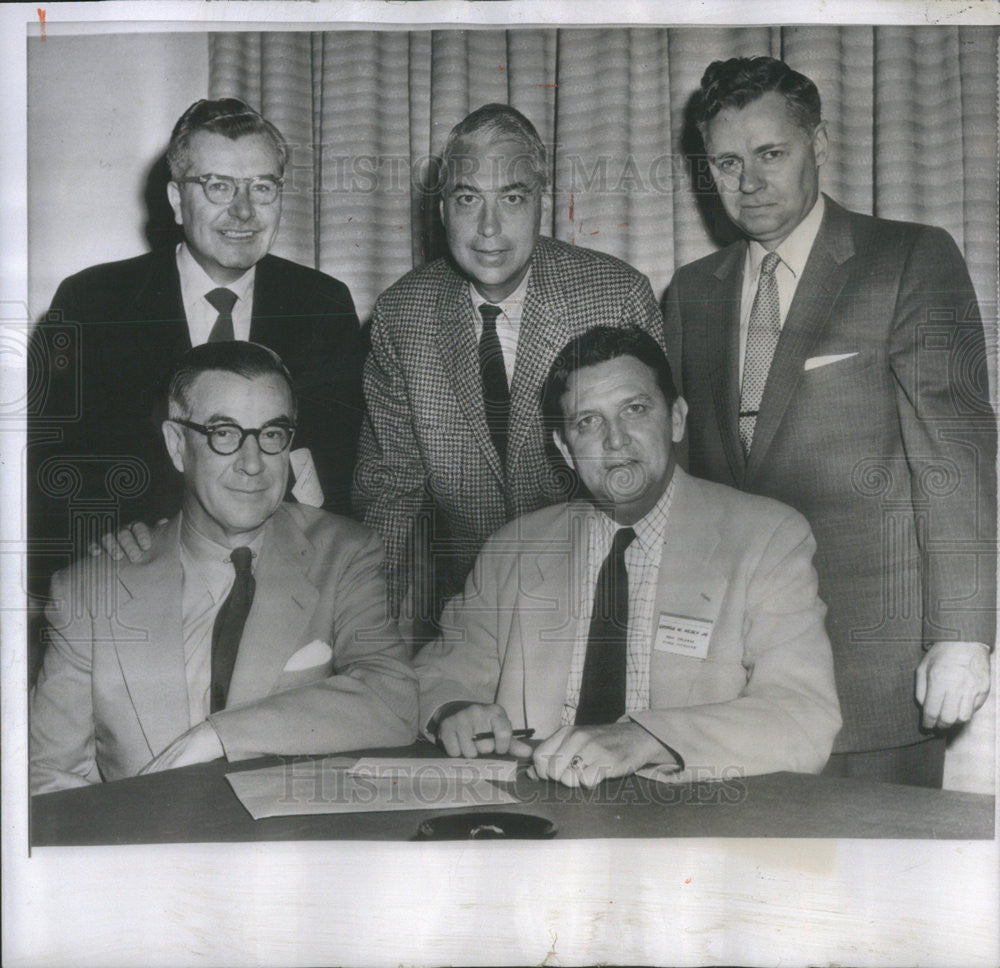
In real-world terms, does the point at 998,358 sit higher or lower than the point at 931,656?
higher

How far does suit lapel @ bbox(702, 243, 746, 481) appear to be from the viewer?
→ 204 cm

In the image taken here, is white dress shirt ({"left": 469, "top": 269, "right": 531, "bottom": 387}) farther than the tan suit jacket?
Yes

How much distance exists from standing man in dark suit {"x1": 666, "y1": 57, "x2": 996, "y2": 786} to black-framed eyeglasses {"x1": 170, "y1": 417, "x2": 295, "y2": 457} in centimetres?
85

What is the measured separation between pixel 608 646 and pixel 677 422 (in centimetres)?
48

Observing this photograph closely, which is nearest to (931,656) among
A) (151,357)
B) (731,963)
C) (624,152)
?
(731,963)

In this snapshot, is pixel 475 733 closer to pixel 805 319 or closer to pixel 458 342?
pixel 458 342

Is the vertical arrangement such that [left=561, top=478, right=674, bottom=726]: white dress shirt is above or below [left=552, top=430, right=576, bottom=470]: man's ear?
below

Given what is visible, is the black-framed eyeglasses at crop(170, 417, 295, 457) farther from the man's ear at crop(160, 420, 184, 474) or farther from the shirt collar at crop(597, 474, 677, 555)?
the shirt collar at crop(597, 474, 677, 555)

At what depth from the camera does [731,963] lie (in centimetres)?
201

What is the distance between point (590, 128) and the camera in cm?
208

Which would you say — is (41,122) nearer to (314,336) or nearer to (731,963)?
(314,336)

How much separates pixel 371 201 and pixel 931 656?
1502mm

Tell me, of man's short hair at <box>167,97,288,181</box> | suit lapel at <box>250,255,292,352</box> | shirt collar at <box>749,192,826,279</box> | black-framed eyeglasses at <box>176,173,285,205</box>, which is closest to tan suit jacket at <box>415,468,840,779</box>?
shirt collar at <box>749,192,826,279</box>

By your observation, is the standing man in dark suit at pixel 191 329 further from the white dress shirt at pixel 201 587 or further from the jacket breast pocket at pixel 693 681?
the jacket breast pocket at pixel 693 681
